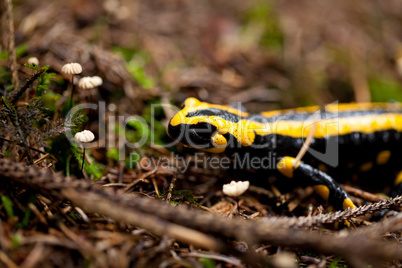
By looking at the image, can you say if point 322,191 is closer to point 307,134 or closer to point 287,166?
point 287,166

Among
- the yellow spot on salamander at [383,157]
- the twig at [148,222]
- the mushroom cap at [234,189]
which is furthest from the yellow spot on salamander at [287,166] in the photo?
the twig at [148,222]

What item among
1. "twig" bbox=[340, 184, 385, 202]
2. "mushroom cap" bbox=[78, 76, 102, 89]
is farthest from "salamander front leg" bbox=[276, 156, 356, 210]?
"mushroom cap" bbox=[78, 76, 102, 89]

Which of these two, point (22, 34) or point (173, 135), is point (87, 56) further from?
point (173, 135)

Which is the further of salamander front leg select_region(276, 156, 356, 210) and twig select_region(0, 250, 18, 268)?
salamander front leg select_region(276, 156, 356, 210)

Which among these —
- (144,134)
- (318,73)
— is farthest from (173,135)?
(318,73)

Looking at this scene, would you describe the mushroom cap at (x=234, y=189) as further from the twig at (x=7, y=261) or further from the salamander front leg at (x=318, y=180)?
the twig at (x=7, y=261)

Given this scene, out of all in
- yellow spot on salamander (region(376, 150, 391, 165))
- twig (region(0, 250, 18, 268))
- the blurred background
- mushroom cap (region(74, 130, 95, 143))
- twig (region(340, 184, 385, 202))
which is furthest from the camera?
the blurred background

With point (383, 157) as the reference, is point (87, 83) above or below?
above

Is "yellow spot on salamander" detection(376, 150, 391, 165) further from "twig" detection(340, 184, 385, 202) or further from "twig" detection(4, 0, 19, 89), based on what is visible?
"twig" detection(4, 0, 19, 89)

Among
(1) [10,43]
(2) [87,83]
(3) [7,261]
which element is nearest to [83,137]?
(2) [87,83]
